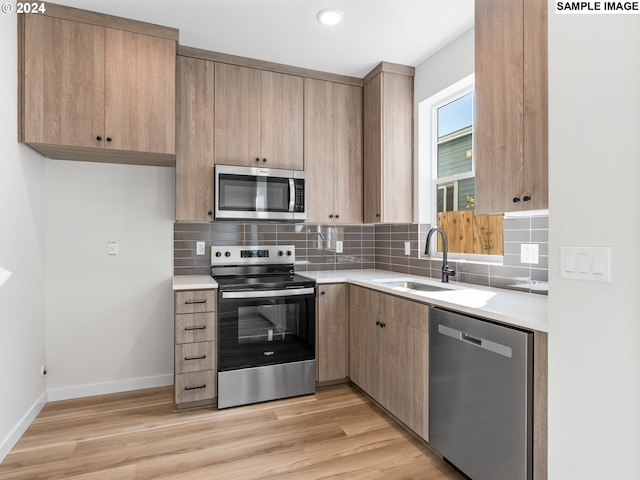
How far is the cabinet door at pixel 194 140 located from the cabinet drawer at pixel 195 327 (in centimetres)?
75

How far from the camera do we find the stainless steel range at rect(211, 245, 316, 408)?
2574 millimetres

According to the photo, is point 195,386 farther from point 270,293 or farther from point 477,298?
point 477,298

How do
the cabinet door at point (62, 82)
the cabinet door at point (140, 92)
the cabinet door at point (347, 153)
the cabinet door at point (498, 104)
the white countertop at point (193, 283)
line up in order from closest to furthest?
the cabinet door at point (498, 104)
the cabinet door at point (62, 82)
the cabinet door at point (140, 92)
the white countertop at point (193, 283)
the cabinet door at point (347, 153)

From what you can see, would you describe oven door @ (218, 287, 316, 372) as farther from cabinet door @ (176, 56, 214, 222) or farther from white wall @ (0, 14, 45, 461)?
white wall @ (0, 14, 45, 461)

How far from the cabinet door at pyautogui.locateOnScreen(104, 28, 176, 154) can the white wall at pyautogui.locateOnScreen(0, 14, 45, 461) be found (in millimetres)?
484

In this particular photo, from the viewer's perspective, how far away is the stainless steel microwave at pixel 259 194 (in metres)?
2.82

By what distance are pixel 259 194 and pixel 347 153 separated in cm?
91

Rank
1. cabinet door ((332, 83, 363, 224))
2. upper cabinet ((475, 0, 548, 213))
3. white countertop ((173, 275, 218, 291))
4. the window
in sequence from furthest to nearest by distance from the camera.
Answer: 1. cabinet door ((332, 83, 363, 224))
2. the window
3. white countertop ((173, 275, 218, 291))
4. upper cabinet ((475, 0, 548, 213))

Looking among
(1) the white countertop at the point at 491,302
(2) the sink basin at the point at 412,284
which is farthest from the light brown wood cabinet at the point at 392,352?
(2) the sink basin at the point at 412,284

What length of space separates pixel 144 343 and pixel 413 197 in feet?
8.34

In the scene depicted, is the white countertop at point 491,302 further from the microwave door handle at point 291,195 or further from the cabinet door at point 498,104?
the microwave door handle at point 291,195
